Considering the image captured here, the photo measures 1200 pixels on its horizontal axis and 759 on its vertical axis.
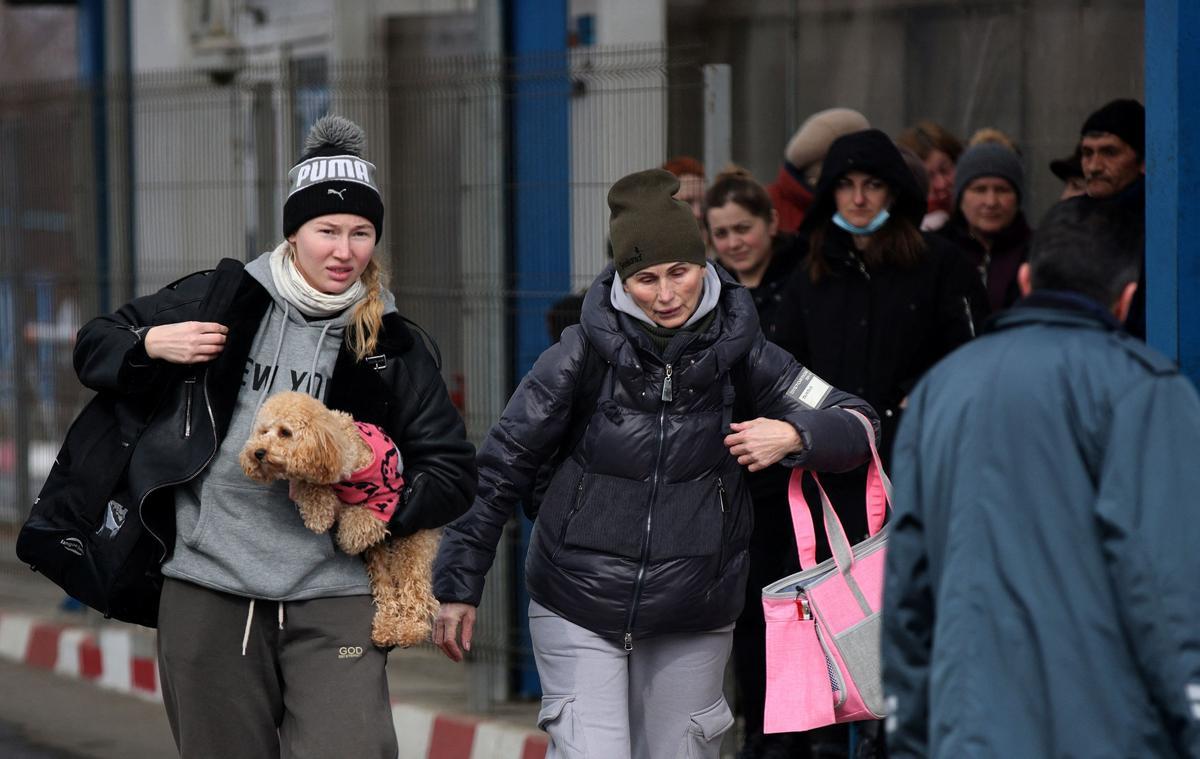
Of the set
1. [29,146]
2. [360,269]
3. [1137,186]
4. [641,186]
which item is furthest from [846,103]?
[29,146]

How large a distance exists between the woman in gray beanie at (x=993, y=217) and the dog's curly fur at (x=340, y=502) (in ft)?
9.96

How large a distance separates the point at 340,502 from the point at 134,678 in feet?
15.8

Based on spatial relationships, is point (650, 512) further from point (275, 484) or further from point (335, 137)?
point (335, 137)

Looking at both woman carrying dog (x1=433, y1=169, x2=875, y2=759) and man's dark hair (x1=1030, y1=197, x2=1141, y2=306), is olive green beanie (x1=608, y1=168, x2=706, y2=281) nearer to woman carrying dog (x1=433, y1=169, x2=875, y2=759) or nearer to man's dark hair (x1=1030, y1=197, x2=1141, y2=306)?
woman carrying dog (x1=433, y1=169, x2=875, y2=759)

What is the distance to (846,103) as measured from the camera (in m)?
7.63

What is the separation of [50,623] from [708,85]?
15.5 feet

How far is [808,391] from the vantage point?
15.3 ft

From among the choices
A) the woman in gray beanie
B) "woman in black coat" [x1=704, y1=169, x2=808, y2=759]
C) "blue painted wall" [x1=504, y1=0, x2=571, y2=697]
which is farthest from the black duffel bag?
the woman in gray beanie

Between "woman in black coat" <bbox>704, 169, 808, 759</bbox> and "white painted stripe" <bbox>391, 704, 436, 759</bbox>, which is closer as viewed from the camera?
"woman in black coat" <bbox>704, 169, 808, 759</bbox>

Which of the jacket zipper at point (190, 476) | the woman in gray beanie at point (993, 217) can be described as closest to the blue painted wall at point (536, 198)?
the woman in gray beanie at point (993, 217)

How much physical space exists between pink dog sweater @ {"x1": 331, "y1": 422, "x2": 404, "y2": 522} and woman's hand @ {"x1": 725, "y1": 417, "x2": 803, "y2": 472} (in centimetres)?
77

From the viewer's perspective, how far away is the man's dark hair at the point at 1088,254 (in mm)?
3076

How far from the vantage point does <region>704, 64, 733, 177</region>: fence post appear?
648 cm

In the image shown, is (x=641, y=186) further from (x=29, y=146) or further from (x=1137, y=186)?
(x=29, y=146)
